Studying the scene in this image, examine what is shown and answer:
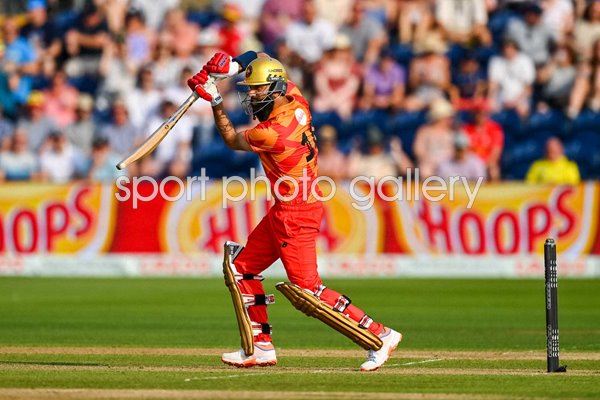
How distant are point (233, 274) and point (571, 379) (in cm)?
262

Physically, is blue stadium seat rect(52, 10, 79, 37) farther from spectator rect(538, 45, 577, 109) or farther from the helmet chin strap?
the helmet chin strap

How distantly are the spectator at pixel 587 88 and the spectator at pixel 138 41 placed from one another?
734cm

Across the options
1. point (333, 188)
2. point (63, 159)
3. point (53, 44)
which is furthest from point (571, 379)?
point (53, 44)

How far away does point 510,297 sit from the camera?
1759 centimetres

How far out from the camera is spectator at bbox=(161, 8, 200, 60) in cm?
2345

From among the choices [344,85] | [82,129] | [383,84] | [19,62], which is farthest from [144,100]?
[383,84]

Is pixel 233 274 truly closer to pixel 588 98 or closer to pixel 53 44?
pixel 588 98

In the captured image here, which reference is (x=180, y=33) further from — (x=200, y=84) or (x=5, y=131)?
(x=200, y=84)

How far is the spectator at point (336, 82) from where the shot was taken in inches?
879

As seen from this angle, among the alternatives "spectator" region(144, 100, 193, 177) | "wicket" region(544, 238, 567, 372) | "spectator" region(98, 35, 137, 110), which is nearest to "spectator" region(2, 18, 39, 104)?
"spectator" region(98, 35, 137, 110)

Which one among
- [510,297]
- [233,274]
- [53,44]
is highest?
[53,44]

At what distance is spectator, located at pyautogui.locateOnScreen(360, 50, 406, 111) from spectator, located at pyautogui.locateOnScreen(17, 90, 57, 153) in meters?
5.21

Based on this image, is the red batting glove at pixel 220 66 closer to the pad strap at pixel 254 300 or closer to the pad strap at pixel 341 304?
the pad strap at pixel 254 300

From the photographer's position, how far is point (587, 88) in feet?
71.2
